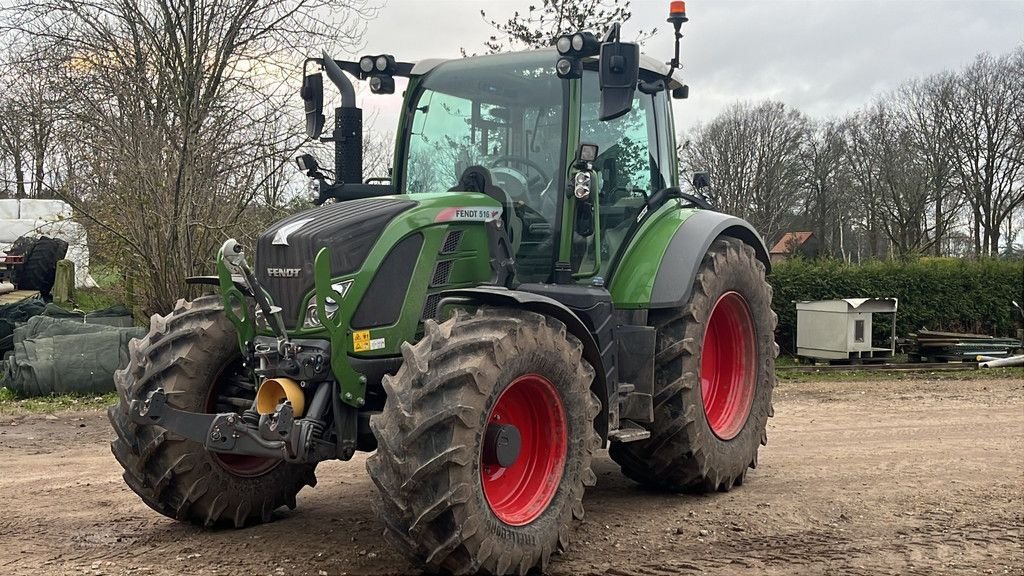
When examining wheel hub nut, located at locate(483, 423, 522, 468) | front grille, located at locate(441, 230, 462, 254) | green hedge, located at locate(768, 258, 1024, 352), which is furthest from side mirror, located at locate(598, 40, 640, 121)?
green hedge, located at locate(768, 258, 1024, 352)

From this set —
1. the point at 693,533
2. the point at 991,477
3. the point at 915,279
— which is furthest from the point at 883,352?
the point at 693,533

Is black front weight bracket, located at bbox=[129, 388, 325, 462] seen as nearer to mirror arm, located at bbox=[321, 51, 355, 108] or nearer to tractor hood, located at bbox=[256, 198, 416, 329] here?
tractor hood, located at bbox=[256, 198, 416, 329]

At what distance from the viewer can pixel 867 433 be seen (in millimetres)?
8516

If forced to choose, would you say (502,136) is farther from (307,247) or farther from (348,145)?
(307,247)

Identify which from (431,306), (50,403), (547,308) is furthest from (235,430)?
(50,403)

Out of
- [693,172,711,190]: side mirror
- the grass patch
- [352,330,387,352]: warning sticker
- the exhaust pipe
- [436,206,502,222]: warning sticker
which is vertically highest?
[693,172,711,190]: side mirror

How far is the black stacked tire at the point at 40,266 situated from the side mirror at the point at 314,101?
44.0ft

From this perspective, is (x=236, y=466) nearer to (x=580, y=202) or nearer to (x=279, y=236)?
(x=279, y=236)

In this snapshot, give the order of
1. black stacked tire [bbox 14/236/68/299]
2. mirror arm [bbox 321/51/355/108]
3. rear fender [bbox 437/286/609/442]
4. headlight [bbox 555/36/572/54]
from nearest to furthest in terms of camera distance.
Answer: rear fender [bbox 437/286/609/442] → headlight [bbox 555/36/572/54] → mirror arm [bbox 321/51/355/108] → black stacked tire [bbox 14/236/68/299]

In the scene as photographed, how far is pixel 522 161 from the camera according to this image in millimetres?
5469

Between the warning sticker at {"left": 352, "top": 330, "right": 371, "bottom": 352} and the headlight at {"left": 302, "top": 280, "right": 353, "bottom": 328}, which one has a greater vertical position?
the headlight at {"left": 302, "top": 280, "right": 353, "bottom": 328}

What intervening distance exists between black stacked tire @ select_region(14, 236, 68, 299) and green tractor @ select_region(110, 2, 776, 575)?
1344cm

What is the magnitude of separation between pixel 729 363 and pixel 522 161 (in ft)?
7.38

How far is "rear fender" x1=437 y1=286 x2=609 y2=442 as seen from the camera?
4.39 meters
